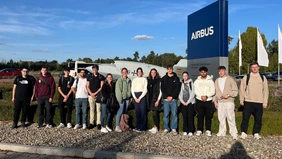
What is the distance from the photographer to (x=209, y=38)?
896 cm

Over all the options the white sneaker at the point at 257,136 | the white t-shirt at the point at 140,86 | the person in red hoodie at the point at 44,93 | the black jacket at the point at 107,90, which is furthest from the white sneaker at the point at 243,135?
the person in red hoodie at the point at 44,93

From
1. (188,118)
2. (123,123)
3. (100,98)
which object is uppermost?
(100,98)

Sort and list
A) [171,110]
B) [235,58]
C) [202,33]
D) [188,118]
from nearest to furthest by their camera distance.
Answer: [188,118]
[171,110]
[202,33]
[235,58]

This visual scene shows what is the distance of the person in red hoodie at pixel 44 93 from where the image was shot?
8391 mm

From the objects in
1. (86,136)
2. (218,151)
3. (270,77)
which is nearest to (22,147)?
(86,136)

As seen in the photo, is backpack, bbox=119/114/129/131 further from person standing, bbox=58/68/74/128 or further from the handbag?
person standing, bbox=58/68/74/128

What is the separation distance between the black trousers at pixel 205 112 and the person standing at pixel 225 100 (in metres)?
0.22

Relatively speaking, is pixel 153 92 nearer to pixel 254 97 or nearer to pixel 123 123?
pixel 123 123

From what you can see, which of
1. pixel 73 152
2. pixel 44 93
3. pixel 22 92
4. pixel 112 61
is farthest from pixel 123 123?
pixel 112 61

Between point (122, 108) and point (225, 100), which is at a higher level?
point (225, 100)

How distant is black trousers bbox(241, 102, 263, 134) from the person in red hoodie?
18.0 ft

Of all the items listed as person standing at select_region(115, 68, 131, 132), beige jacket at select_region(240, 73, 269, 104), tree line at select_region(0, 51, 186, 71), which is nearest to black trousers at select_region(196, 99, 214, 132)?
beige jacket at select_region(240, 73, 269, 104)

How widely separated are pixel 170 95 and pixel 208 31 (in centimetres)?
281

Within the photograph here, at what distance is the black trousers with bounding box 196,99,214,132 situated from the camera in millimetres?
7344
